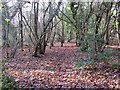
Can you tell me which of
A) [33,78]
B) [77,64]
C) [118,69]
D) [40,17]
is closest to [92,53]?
[77,64]

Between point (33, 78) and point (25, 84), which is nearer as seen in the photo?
point (25, 84)

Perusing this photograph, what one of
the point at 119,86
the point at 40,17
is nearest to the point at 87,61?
the point at 119,86

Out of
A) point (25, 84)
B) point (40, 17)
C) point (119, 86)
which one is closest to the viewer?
point (119, 86)

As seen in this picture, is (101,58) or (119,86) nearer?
(119,86)

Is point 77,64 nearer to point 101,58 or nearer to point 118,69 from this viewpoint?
point 101,58

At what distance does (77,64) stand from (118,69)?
4.83 feet

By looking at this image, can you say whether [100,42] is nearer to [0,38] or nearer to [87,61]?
[87,61]

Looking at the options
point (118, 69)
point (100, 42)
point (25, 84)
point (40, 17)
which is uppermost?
point (40, 17)

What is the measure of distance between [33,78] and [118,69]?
304cm

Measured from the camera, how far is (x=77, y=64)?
4844 mm

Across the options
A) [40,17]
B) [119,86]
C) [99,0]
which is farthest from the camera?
[40,17]

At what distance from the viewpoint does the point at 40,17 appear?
12.3 m

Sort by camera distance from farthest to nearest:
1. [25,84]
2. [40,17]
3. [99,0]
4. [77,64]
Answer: [40,17] → [99,0] → [77,64] → [25,84]

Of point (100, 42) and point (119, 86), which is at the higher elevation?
point (100, 42)
